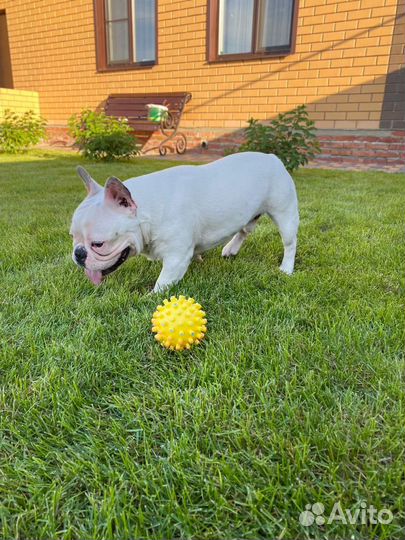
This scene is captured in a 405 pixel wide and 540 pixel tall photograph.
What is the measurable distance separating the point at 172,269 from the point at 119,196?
0.50m

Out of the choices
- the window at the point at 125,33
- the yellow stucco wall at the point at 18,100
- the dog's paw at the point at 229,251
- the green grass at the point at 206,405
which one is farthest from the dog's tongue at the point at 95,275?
the yellow stucco wall at the point at 18,100

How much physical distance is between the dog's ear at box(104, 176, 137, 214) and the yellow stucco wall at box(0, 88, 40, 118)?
10905 millimetres

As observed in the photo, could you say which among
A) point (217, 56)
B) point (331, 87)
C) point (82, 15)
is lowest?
point (331, 87)

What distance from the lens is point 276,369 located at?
149cm

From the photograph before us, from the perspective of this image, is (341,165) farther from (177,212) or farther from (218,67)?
(177,212)

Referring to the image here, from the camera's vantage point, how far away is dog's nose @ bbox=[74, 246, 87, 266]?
1933 millimetres

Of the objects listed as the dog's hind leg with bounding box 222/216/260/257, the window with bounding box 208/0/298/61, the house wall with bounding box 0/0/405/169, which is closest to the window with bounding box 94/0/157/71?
the house wall with bounding box 0/0/405/169

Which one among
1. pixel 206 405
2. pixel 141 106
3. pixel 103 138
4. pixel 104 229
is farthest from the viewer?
pixel 141 106

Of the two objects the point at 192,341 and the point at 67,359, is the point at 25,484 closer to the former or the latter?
the point at 67,359

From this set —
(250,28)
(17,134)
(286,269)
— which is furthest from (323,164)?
(17,134)

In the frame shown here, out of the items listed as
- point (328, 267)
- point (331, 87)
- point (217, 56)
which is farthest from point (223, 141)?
point (328, 267)

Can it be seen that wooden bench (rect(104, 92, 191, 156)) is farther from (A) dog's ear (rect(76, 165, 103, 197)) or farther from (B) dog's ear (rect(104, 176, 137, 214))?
(B) dog's ear (rect(104, 176, 137, 214))

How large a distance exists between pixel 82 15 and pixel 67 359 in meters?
11.7

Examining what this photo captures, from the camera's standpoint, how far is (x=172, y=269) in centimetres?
217
